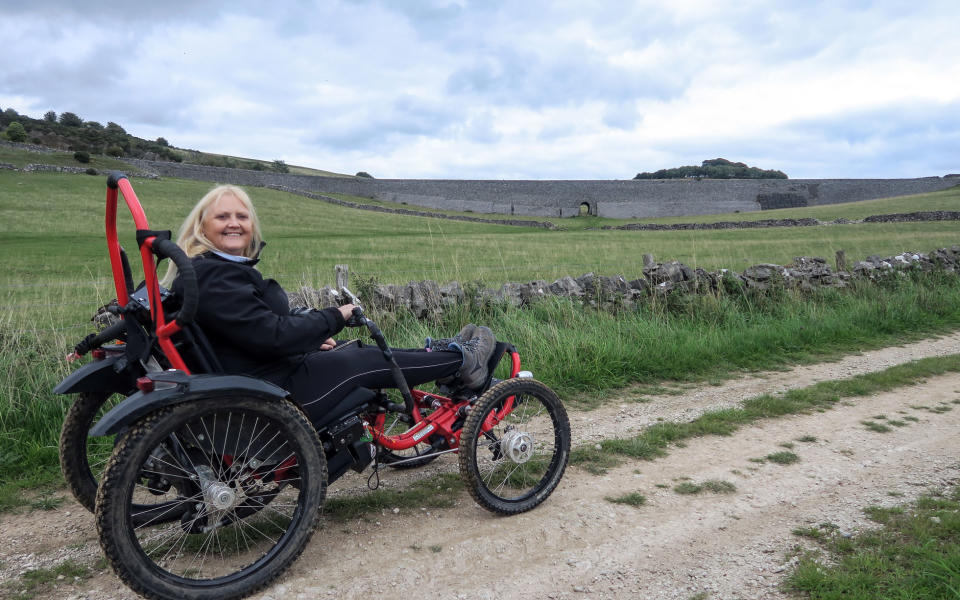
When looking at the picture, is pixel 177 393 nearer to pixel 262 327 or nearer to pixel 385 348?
pixel 262 327

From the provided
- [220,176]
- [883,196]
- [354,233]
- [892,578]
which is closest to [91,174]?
[220,176]

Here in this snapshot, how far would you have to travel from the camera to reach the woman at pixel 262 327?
2.84m

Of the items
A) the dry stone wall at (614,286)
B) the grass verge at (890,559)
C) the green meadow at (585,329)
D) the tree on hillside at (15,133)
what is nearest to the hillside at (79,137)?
the tree on hillside at (15,133)

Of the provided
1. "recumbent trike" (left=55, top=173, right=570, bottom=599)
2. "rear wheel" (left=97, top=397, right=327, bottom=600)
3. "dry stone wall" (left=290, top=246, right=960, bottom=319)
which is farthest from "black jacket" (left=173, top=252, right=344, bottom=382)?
"dry stone wall" (left=290, top=246, right=960, bottom=319)

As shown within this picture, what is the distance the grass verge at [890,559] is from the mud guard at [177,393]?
2.62m

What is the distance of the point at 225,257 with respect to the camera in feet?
9.75

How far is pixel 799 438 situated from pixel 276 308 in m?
4.18

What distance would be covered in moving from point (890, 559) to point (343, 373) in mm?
2925

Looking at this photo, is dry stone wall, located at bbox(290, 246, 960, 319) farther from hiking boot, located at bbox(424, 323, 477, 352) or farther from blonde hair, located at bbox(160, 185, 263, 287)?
blonde hair, located at bbox(160, 185, 263, 287)

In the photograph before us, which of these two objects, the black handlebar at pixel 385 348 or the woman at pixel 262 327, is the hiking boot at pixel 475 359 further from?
the black handlebar at pixel 385 348

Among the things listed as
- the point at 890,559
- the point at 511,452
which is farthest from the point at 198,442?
the point at 890,559

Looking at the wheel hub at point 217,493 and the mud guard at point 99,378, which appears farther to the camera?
the mud guard at point 99,378

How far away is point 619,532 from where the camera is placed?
11.2 feet

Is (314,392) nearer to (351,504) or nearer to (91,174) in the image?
(351,504)
